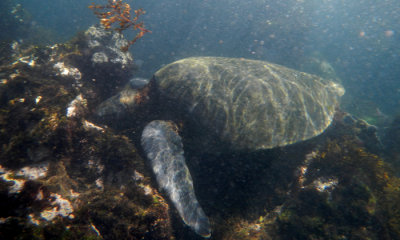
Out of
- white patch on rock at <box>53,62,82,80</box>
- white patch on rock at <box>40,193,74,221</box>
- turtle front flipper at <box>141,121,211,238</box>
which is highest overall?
white patch on rock at <box>53,62,82,80</box>

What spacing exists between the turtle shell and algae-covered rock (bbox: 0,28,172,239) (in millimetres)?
2038

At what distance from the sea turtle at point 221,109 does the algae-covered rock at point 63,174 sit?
66 centimetres

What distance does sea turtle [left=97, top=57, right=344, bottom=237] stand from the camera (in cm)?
476

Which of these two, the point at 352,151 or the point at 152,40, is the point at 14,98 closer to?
the point at 352,151

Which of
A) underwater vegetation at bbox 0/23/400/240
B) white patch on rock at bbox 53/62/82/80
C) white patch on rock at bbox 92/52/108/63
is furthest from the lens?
white patch on rock at bbox 92/52/108/63

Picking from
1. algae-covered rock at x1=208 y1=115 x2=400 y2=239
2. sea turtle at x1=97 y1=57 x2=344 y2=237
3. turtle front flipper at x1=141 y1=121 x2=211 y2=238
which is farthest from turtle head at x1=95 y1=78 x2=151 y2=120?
algae-covered rock at x1=208 y1=115 x2=400 y2=239

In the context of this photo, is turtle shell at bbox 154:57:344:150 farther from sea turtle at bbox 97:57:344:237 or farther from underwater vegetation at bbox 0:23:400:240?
underwater vegetation at bbox 0:23:400:240

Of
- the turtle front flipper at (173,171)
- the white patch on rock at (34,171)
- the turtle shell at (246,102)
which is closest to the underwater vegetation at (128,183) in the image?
the white patch on rock at (34,171)

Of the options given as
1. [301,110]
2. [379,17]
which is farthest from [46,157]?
[379,17]

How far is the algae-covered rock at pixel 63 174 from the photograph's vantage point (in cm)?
276

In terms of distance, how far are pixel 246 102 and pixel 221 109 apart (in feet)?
2.31

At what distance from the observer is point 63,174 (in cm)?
363

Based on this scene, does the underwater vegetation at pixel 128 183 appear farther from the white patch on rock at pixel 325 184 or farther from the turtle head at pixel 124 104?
the turtle head at pixel 124 104

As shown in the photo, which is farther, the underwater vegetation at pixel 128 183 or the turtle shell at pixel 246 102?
the turtle shell at pixel 246 102
